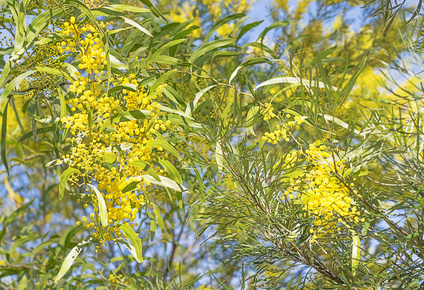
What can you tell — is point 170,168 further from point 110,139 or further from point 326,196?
point 326,196

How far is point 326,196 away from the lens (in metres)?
0.47

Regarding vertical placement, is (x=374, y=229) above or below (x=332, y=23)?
below

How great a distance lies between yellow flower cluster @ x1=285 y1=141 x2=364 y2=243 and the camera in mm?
463

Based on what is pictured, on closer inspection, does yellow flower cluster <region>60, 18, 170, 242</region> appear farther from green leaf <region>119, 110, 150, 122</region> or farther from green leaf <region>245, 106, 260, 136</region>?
green leaf <region>245, 106, 260, 136</region>

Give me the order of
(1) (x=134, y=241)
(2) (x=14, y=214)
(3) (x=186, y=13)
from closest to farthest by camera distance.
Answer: (1) (x=134, y=241) → (2) (x=14, y=214) → (3) (x=186, y=13)

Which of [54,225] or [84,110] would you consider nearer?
[84,110]

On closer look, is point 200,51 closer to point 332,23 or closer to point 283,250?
point 283,250

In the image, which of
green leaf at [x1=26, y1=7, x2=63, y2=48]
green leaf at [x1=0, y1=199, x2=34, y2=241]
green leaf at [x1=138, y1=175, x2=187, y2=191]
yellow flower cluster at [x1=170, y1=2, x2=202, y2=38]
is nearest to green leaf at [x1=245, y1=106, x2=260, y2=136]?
green leaf at [x1=138, y1=175, x2=187, y2=191]

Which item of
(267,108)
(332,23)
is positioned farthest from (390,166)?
(332,23)

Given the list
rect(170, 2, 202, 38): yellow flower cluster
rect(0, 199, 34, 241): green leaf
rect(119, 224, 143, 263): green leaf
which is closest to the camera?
rect(119, 224, 143, 263): green leaf

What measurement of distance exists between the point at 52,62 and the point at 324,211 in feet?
1.40

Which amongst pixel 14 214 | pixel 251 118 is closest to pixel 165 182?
pixel 251 118

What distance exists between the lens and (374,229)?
0.49 metres

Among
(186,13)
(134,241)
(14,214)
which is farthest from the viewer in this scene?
(186,13)
